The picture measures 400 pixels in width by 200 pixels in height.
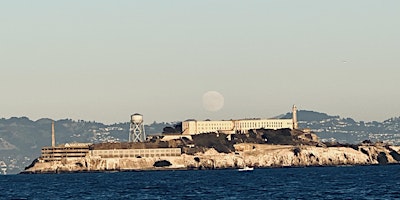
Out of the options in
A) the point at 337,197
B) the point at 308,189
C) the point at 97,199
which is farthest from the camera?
the point at 308,189

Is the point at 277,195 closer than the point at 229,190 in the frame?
Yes

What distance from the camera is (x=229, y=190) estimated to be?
15500cm

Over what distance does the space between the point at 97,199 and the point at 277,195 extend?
23.0 m

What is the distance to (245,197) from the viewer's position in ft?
444

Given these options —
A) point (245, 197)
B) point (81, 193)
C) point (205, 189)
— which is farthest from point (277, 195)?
point (81, 193)

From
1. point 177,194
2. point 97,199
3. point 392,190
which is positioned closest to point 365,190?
point 392,190

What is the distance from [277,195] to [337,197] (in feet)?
34.3

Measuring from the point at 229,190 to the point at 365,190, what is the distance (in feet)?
67.7

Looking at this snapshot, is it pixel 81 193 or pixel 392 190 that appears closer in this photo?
pixel 392 190

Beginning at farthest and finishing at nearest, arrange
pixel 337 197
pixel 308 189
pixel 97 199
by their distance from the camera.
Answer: pixel 308 189
pixel 97 199
pixel 337 197

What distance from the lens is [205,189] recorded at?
6294 inches

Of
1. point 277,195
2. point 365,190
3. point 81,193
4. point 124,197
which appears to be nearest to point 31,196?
point 81,193

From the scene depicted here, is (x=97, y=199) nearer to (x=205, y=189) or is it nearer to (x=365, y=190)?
(x=205, y=189)

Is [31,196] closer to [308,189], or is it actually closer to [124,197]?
[124,197]
